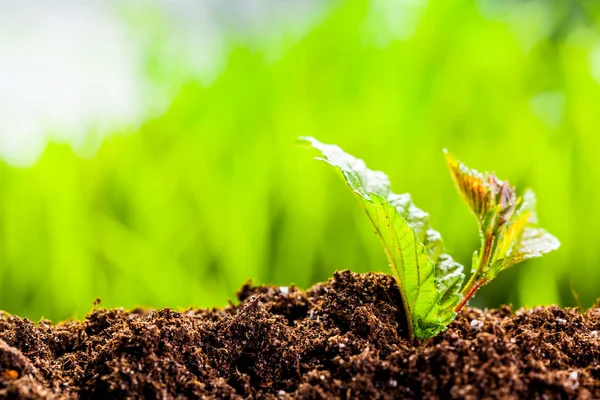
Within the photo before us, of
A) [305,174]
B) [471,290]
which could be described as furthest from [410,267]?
[305,174]

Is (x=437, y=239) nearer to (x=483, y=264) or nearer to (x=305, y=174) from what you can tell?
(x=483, y=264)

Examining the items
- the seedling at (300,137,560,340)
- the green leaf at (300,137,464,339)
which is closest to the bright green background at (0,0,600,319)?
the seedling at (300,137,560,340)

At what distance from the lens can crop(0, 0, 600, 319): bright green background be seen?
9.18 feet

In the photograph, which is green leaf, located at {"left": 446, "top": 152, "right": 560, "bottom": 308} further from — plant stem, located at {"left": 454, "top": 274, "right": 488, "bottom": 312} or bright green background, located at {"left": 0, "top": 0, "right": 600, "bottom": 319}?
bright green background, located at {"left": 0, "top": 0, "right": 600, "bottom": 319}

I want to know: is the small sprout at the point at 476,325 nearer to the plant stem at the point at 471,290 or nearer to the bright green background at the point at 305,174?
the plant stem at the point at 471,290

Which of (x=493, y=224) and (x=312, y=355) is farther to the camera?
(x=493, y=224)

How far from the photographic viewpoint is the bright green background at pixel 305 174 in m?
2.80

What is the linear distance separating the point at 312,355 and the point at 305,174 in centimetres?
170

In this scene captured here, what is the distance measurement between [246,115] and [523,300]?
1.48 metres

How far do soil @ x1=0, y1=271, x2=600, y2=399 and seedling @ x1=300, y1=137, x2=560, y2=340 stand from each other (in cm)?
6

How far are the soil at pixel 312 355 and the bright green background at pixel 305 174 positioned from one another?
147 cm

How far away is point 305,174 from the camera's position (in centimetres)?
281

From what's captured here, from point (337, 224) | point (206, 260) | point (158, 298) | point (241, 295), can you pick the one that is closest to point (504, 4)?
point (337, 224)

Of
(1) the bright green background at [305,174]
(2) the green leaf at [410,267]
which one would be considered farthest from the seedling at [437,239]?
(1) the bright green background at [305,174]
